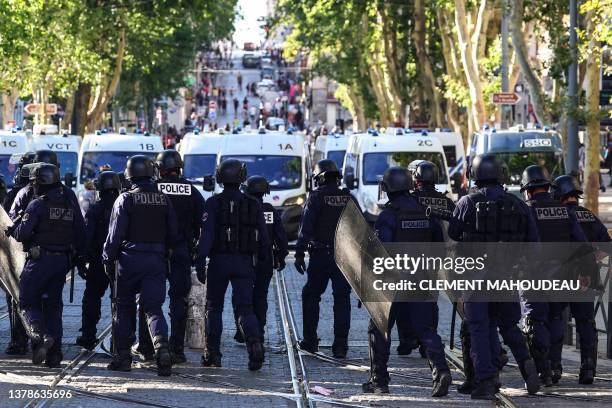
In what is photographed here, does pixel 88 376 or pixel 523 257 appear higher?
pixel 523 257

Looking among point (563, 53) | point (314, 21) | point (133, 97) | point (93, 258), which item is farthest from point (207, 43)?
point (93, 258)

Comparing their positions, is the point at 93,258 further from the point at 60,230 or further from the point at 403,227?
the point at 403,227

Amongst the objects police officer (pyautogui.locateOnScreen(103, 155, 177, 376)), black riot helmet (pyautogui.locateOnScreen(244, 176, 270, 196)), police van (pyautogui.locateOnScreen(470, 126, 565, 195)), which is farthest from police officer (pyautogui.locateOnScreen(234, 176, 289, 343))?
police van (pyautogui.locateOnScreen(470, 126, 565, 195))

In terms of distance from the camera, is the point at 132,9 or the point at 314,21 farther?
the point at 314,21

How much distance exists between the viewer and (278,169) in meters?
31.1

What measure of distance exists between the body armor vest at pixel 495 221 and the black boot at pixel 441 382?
101cm

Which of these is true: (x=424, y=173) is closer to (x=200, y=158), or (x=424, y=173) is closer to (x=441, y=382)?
(x=441, y=382)

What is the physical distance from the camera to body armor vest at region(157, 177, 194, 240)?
14055 millimetres

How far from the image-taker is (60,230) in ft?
44.3

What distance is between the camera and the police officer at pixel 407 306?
12203 mm

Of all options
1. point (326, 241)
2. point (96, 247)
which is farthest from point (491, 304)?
point (96, 247)

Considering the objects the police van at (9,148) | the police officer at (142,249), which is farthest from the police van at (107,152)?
the police officer at (142,249)

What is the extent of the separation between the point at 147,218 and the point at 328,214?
227 cm

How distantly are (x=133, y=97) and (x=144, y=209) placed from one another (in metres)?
54.7
